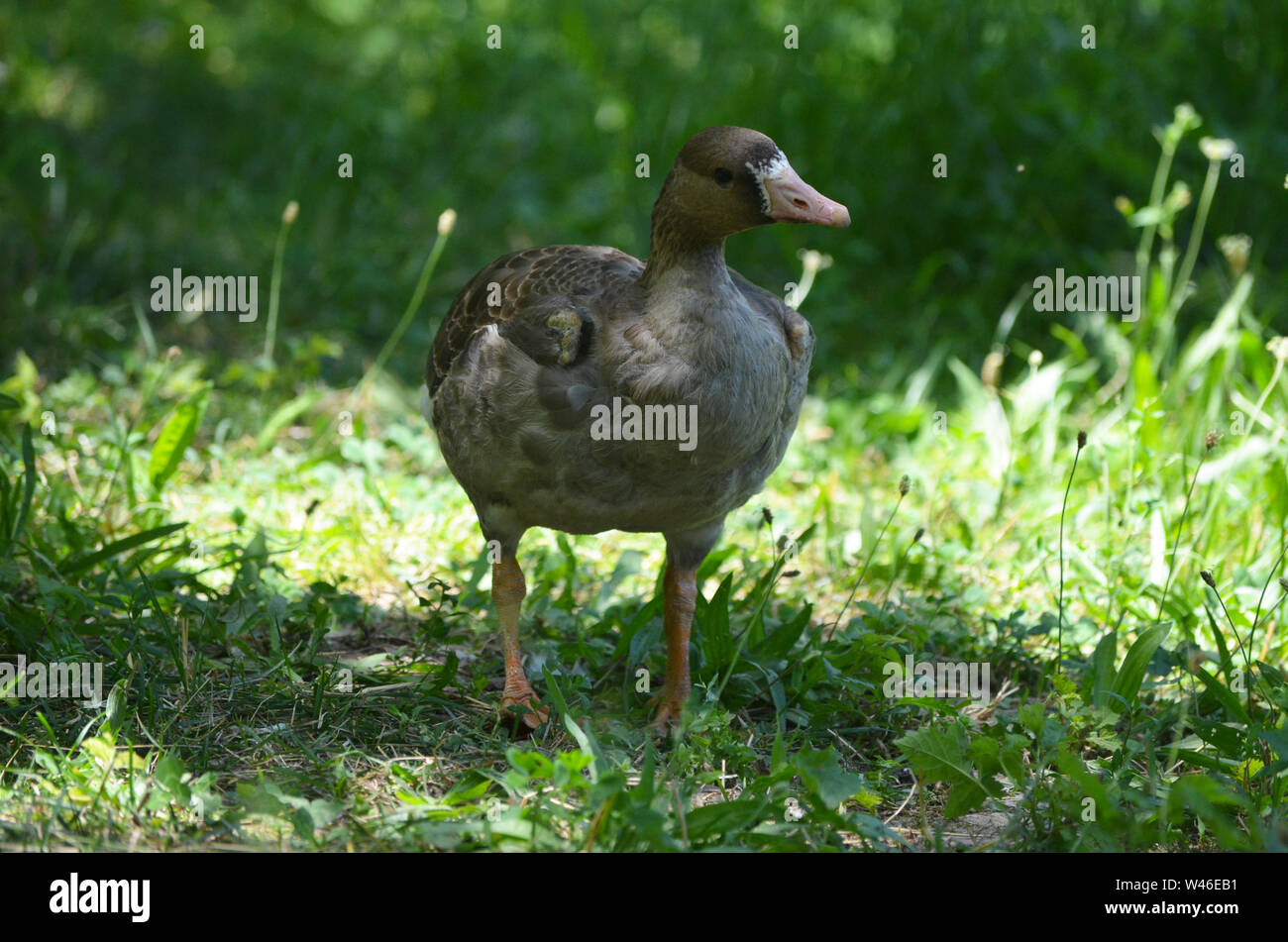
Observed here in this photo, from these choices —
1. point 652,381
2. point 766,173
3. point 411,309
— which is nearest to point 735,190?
point 766,173

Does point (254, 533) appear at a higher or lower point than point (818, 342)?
lower

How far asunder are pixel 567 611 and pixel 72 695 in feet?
4.99

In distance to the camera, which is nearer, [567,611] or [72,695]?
[72,695]

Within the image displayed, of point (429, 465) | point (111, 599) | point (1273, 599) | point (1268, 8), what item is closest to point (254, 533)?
point (111, 599)

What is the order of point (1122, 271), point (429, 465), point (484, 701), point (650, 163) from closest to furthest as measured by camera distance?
point (484, 701)
point (429, 465)
point (1122, 271)
point (650, 163)

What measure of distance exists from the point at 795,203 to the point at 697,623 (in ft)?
4.47

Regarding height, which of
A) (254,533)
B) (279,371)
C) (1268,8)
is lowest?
(254,533)

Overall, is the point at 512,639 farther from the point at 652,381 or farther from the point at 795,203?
the point at 795,203

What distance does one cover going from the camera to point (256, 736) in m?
3.57

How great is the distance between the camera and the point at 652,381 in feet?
11.7

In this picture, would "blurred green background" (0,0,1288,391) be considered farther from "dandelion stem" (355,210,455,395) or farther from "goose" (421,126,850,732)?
"goose" (421,126,850,732)

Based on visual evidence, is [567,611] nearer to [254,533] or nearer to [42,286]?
[254,533]

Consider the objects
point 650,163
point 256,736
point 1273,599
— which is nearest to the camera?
point 256,736
